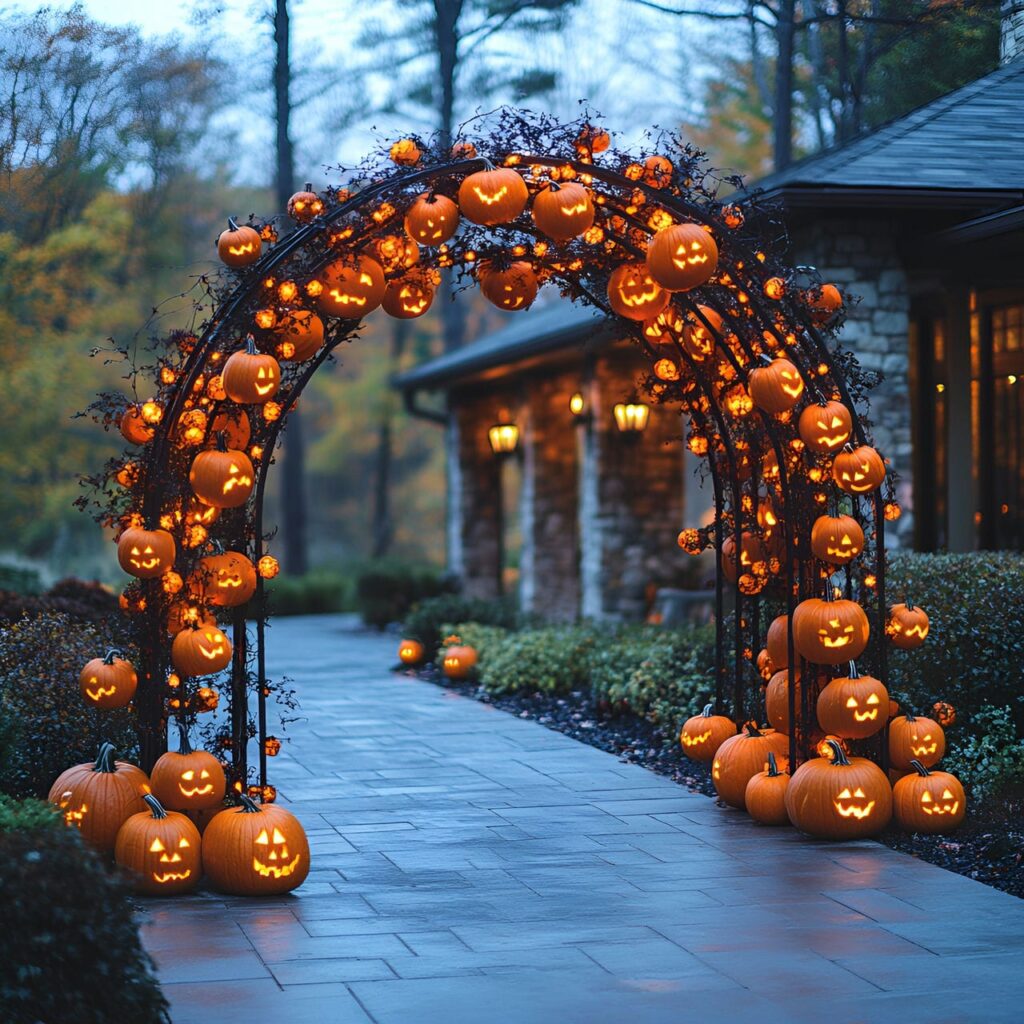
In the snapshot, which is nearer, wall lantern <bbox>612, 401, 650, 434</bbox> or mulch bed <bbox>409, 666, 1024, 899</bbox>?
mulch bed <bbox>409, 666, 1024, 899</bbox>

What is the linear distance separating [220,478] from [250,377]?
432 millimetres

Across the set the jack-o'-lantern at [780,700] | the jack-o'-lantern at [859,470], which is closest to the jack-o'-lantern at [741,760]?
the jack-o'-lantern at [780,700]

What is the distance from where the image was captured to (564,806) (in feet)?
24.6

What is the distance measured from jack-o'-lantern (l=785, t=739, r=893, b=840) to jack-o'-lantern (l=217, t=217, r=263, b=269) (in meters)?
3.36

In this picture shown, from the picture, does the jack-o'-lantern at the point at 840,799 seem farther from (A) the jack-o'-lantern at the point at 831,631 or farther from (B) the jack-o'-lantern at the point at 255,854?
(B) the jack-o'-lantern at the point at 255,854

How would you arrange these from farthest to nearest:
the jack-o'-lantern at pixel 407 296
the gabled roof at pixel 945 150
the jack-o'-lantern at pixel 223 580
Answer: the gabled roof at pixel 945 150 → the jack-o'-lantern at pixel 407 296 → the jack-o'-lantern at pixel 223 580

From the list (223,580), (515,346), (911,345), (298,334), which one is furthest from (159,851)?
(515,346)

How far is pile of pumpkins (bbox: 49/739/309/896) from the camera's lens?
18.7 ft

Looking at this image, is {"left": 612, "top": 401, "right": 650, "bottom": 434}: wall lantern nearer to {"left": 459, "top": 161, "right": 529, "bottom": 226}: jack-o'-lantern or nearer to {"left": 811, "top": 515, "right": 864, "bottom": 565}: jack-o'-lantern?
Answer: {"left": 811, "top": 515, "right": 864, "bottom": 565}: jack-o'-lantern

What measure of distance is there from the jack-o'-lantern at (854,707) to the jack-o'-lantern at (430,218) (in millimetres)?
2720

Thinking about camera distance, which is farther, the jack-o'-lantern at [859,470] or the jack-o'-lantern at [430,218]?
the jack-o'-lantern at [859,470]

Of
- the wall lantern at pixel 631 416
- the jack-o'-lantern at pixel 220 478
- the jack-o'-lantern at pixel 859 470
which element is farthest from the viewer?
the wall lantern at pixel 631 416

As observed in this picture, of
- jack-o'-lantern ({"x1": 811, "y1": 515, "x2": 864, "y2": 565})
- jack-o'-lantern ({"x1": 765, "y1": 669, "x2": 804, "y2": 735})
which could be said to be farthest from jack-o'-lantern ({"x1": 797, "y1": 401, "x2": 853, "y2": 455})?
jack-o'-lantern ({"x1": 765, "y1": 669, "x2": 804, "y2": 735})

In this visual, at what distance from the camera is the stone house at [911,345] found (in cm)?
1012
